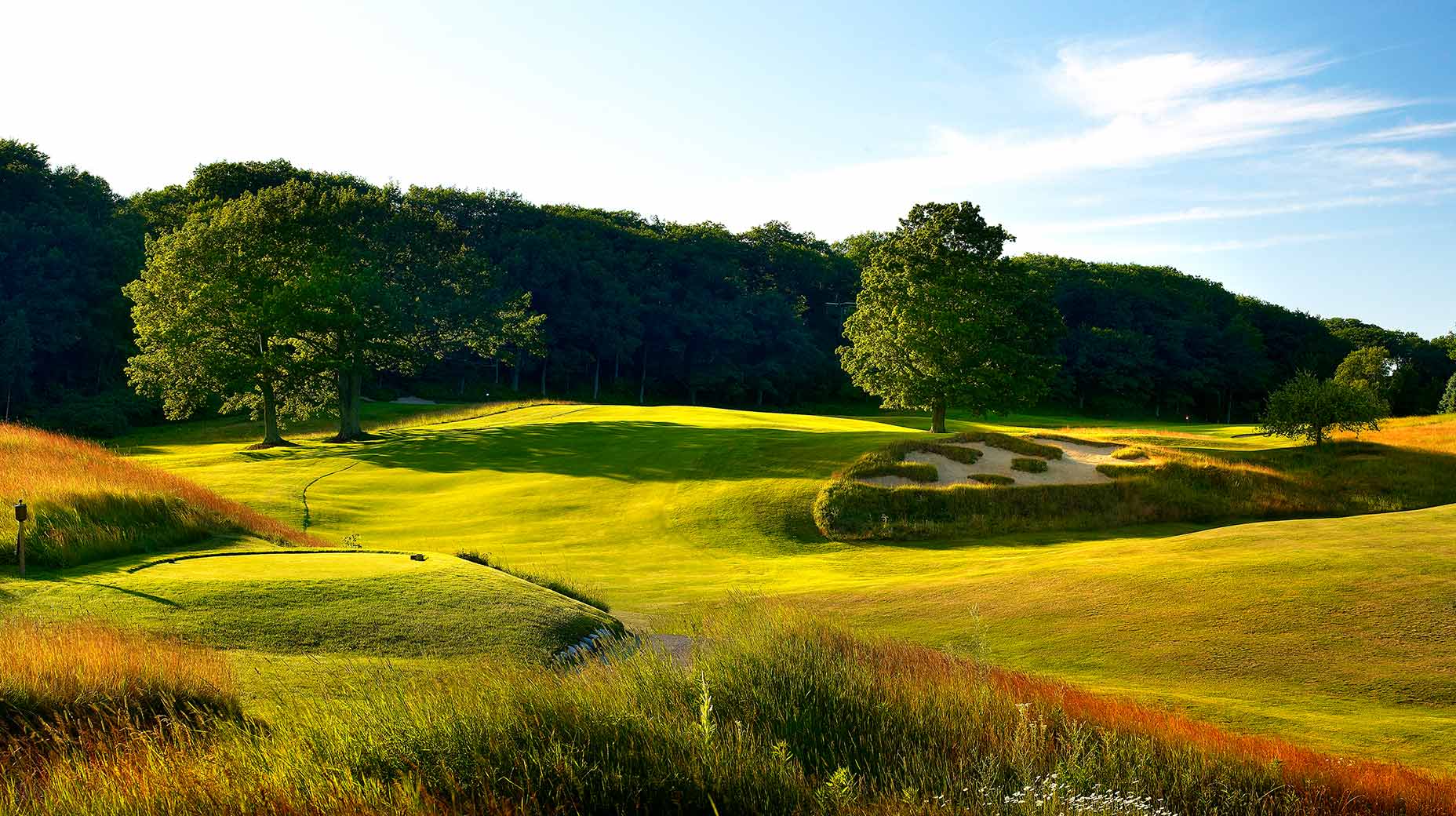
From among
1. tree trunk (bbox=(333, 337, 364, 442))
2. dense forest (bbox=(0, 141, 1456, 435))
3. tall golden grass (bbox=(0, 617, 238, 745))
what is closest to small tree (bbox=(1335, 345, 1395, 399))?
dense forest (bbox=(0, 141, 1456, 435))

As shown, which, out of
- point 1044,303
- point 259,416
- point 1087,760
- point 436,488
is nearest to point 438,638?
point 1087,760

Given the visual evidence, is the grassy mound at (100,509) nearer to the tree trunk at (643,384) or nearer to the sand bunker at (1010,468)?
the sand bunker at (1010,468)

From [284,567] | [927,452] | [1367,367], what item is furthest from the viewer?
[1367,367]

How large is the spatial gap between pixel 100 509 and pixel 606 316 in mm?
65836

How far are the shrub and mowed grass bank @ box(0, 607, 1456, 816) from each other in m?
21.9

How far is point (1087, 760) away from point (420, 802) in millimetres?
4167

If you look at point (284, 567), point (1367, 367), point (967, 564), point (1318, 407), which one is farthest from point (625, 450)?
point (1367, 367)

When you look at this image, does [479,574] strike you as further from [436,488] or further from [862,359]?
[862,359]

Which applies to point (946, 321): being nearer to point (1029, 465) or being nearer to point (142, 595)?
point (1029, 465)

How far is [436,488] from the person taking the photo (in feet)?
113

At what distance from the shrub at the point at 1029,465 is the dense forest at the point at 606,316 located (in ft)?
58.2

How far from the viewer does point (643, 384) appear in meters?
87.6

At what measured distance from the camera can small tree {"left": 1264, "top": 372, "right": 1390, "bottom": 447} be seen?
28938 mm

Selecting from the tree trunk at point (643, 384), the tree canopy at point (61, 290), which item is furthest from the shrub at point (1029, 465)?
the tree trunk at point (643, 384)
